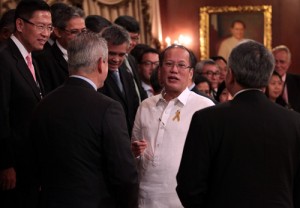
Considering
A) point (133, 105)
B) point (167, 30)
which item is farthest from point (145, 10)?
point (133, 105)

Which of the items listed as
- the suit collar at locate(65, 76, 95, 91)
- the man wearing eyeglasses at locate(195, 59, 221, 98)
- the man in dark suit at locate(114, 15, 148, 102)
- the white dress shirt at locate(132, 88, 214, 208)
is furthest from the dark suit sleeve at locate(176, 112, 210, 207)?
the man wearing eyeglasses at locate(195, 59, 221, 98)

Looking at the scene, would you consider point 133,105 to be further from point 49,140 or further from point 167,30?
point 167,30

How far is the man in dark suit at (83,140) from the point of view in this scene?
9.31 ft

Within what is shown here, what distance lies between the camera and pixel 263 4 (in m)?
11.1

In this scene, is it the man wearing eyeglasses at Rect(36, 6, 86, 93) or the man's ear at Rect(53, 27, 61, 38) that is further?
the man's ear at Rect(53, 27, 61, 38)

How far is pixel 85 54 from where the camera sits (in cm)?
290

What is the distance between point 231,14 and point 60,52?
7.53 m

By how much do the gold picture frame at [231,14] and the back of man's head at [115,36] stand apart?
7.16 meters

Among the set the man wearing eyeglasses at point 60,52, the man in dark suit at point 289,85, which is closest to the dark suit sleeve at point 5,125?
the man wearing eyeglasses at point 60,52

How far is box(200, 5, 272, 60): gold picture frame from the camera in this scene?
436 inches

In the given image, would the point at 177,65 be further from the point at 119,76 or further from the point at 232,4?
the point at 232,4

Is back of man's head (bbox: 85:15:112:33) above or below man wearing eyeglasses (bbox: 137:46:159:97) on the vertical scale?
above

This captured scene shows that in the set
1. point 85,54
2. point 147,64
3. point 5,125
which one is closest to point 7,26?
point 5,125

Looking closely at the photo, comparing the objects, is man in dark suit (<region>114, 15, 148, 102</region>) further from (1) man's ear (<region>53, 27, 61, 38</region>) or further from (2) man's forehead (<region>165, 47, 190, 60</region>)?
(2) man's forehead (<region>165, 47, 190, 60</region>)
